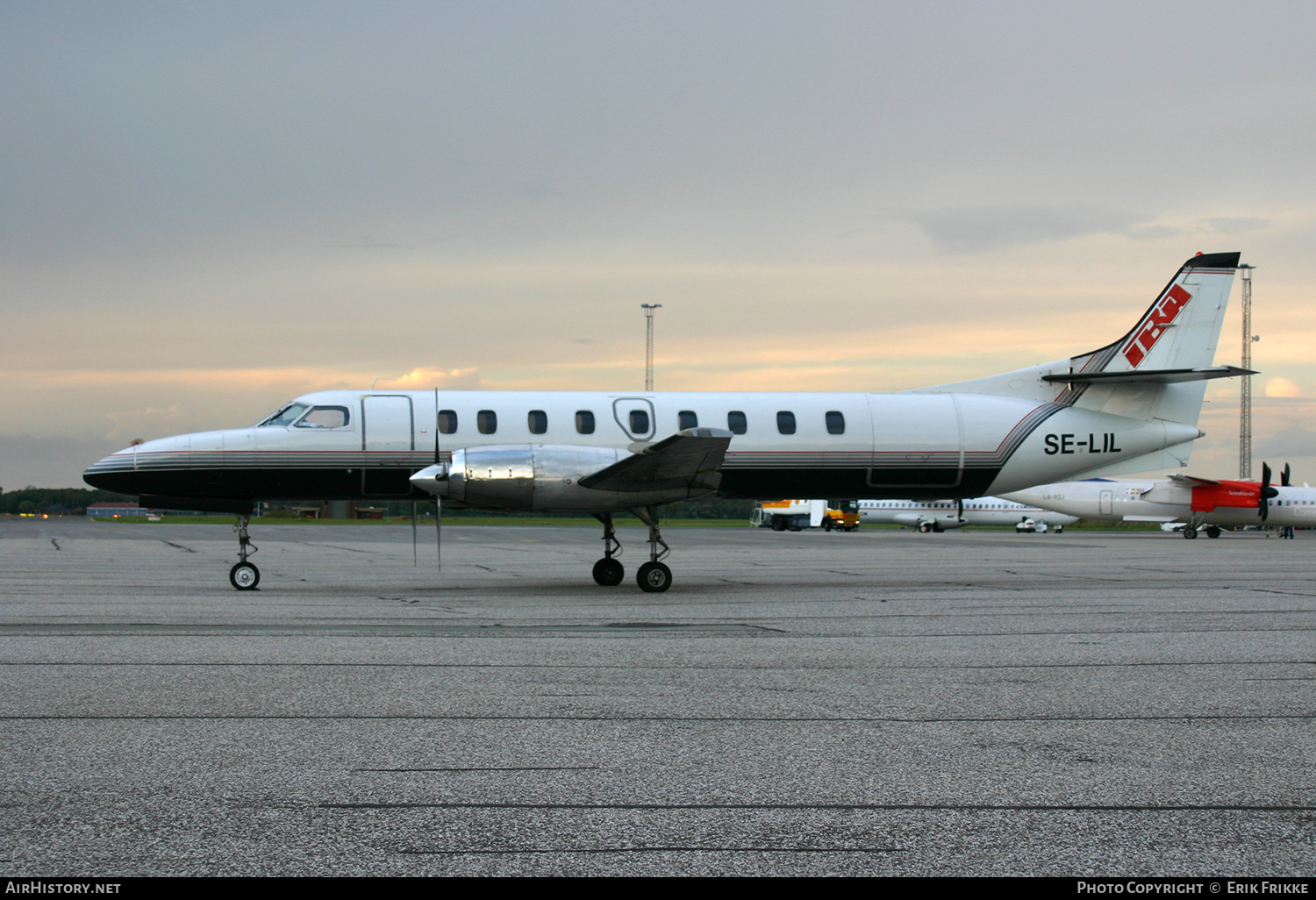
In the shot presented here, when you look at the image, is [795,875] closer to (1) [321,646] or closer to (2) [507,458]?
(1) [321,646]

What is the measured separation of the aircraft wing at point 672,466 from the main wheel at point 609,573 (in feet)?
7.40

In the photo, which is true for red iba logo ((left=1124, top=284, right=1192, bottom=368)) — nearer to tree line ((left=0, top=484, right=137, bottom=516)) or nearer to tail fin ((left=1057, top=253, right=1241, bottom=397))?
tail fin ((left=1057, top=253, right=1241, bottom=397))

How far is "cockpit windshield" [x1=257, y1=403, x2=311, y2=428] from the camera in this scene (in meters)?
19.0

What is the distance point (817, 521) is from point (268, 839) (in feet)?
242

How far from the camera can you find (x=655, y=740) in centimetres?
654

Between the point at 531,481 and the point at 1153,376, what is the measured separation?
12911mm

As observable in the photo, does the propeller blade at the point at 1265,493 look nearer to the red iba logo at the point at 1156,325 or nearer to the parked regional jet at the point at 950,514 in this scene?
the parked regional jet at the point at 950,514

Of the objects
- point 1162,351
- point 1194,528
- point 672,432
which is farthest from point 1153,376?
point 1194,528

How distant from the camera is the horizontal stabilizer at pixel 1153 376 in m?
21.1

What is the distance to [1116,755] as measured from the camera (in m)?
6.23

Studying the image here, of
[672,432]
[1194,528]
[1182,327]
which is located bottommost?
[1194,528]

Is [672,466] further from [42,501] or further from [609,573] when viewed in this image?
[42,501]

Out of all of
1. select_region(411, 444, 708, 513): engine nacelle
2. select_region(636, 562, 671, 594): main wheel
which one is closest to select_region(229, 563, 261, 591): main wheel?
select_region(411, 444, 708, 513): engine nacelle

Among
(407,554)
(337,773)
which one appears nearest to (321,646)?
(337,773)
